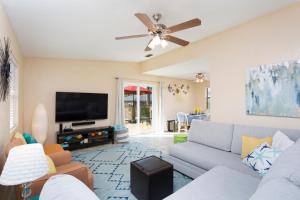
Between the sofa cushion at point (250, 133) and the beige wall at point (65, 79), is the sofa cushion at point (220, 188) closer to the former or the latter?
the sofa cushion at point (250, 133)

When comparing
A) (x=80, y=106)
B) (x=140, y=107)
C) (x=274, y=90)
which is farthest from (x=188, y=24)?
(x=140, y=107)

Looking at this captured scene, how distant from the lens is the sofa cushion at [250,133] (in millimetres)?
2204

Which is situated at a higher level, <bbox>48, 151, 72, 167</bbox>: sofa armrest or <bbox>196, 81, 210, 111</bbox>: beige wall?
<bbox>196, 81, 210, 111</bbox>: beige wall

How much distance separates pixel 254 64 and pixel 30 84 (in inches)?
191

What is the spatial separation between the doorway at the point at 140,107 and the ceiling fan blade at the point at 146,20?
141 inches

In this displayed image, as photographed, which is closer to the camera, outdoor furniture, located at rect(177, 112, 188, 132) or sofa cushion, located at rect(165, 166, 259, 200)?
sofa cushion, located at rect(165, 166, 259, 200)

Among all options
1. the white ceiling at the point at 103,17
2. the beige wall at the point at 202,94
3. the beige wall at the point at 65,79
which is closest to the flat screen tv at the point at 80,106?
the beige wall at the point at 65,79

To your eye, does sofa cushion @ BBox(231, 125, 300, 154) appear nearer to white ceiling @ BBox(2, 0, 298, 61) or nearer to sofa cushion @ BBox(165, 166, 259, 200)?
sofa cushion @ BBox(165, 166, 259, 200)

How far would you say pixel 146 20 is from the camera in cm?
208

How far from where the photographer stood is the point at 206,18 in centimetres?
274

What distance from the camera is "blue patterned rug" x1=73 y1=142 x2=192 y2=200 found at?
2.32m

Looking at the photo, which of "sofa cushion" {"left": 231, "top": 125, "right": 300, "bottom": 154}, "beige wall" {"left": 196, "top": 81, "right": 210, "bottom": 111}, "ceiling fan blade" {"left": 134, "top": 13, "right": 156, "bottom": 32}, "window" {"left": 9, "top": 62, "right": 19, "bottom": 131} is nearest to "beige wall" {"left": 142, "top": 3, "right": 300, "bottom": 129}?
"sofa cushion" {"left": 231, "top": 125, "right": 300, "bottom": 154}

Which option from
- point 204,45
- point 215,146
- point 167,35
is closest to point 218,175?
point 215,146

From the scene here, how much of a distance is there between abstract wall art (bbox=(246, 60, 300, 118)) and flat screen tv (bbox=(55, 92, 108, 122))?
371 centimetres
